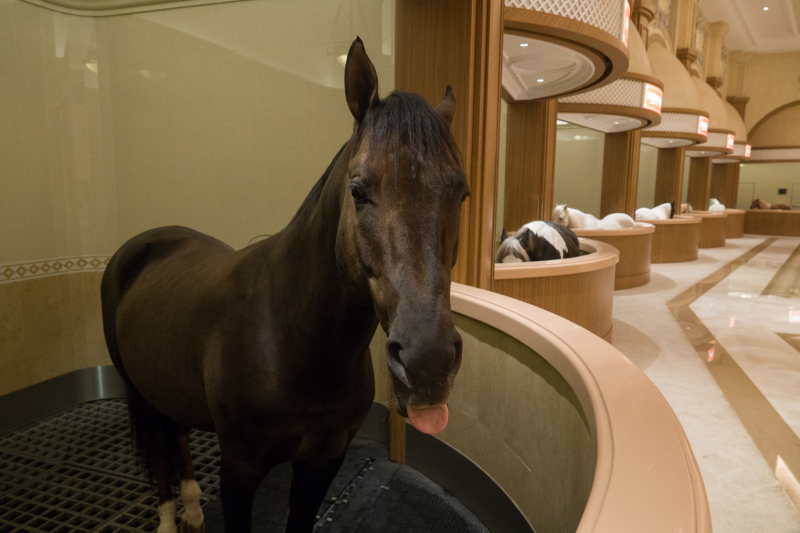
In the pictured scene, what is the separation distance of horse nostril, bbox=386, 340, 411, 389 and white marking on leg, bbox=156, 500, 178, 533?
1.60 m

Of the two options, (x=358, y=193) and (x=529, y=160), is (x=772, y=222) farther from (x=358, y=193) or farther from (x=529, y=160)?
(x=358, y=193)

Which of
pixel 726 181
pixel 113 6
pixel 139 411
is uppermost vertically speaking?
pixel 113 6

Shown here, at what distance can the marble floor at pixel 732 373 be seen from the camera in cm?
207

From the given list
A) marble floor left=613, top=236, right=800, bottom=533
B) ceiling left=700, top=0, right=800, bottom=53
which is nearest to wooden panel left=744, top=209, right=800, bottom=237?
ceiling left=700, top=0, right=800, bottom=53

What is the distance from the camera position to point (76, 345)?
3.13 m

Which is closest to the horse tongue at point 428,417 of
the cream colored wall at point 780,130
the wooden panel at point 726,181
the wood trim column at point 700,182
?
the wood trim column at point 700,182

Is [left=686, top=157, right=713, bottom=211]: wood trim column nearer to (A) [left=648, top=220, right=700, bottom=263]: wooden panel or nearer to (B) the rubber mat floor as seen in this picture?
(A) [left=648, top=220, right=700, bottom=263]: wooden panel

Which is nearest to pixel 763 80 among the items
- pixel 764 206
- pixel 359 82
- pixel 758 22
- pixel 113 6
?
pixel 758 22

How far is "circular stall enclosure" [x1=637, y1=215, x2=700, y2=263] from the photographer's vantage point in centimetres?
909

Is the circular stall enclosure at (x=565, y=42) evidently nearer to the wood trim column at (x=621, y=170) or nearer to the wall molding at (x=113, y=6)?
the wall molding at (x=113, y=6)

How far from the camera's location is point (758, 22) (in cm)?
1451

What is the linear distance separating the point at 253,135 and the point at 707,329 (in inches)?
184

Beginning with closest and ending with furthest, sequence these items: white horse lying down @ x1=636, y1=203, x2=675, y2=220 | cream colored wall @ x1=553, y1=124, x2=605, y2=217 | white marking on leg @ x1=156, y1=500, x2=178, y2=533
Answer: white marking on leg @ x1=156, y1=500, x2=178, y2=533, white horse lying down @ x1=636, y1=203, x2=675, y2=220, cream colored wall @ x1=553, y1=124, x2=605, y2=217

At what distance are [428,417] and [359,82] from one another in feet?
2.16
